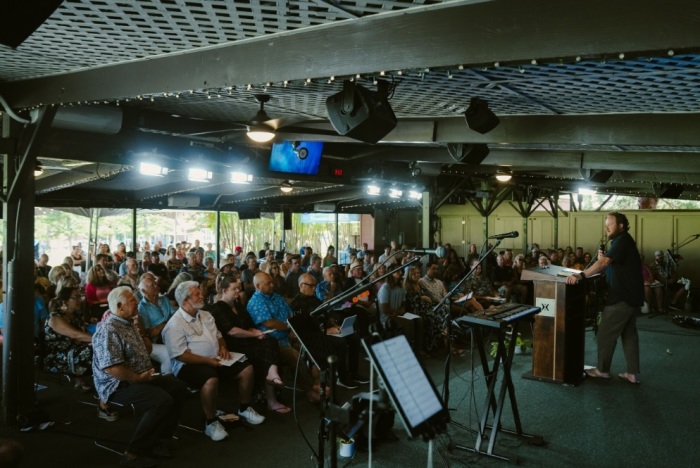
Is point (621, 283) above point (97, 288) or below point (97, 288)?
above

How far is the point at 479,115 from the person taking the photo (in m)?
3.89

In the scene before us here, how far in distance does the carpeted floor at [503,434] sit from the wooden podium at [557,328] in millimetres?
175

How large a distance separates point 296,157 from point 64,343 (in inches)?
161

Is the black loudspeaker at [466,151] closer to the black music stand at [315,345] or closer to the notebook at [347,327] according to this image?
the notebook at [347,327]

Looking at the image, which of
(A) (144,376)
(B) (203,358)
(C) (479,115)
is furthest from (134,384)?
(C) (479,115)

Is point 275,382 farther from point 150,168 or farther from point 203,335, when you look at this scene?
point 150,168

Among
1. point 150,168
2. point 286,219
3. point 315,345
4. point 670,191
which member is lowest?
point 315,345

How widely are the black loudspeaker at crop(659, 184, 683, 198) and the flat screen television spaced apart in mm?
7500

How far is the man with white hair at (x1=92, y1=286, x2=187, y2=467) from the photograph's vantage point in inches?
145

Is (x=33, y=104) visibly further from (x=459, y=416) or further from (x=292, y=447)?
(x=459, y=416)

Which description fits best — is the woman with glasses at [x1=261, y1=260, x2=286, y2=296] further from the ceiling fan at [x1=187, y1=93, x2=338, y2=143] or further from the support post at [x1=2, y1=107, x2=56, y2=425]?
the support post at [x1=2, y1=107, x2=56, y2=425]

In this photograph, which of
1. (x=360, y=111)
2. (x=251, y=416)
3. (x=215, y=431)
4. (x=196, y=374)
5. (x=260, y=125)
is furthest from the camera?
(x=260, y=125)

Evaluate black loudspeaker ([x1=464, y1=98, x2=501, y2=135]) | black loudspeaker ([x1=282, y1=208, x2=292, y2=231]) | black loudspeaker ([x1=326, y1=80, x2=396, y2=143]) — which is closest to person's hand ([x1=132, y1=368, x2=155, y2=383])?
black loudspeaker ([x1=326, y1=80, x2=396, y2=143])

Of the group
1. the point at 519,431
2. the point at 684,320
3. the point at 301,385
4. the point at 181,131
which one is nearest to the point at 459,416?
the point at 519,431
